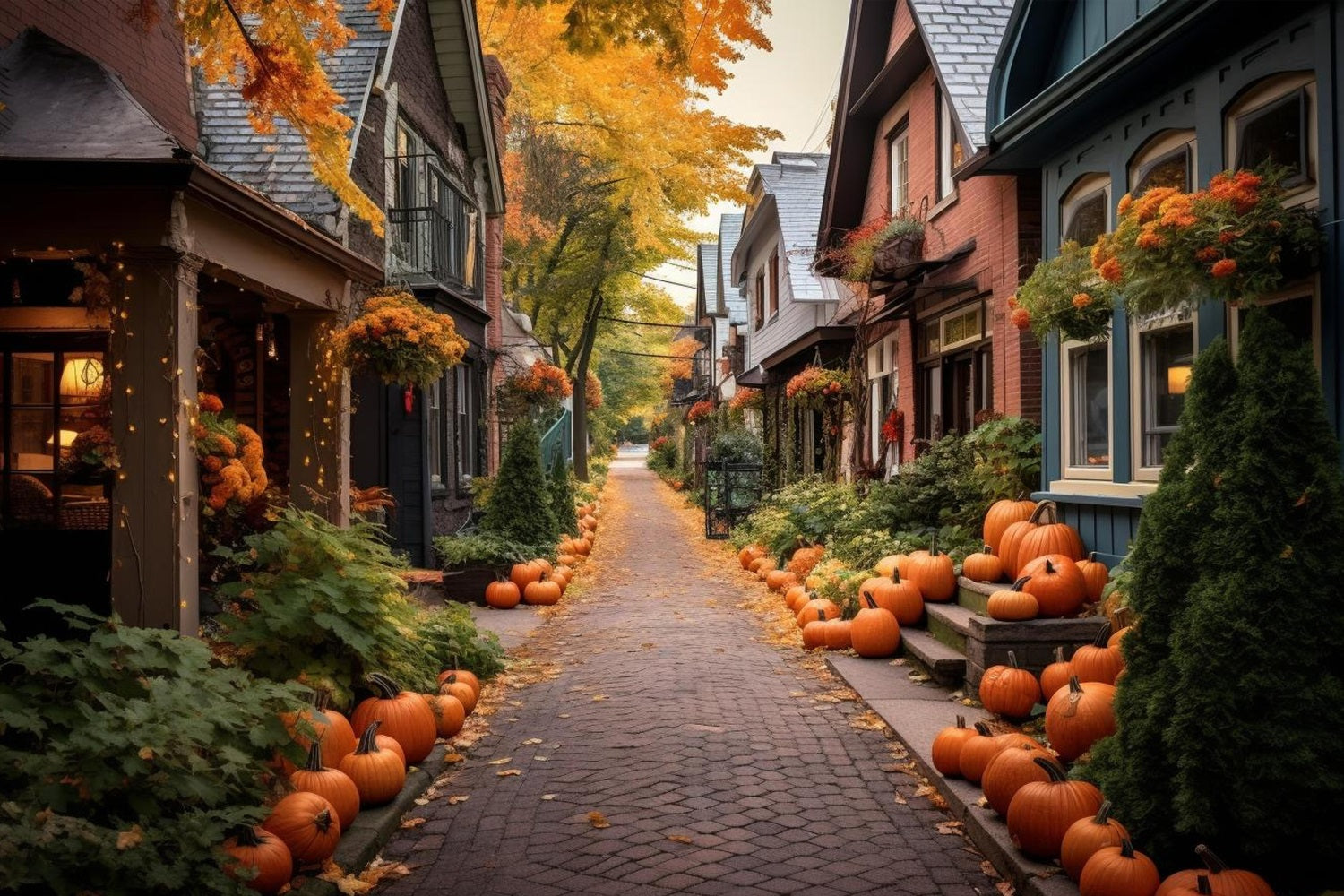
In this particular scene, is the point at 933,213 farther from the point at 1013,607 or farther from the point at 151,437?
the point at 151,437

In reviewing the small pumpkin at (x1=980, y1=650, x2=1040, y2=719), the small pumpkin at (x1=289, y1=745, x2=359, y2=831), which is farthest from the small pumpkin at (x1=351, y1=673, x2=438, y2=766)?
the small pumpkin at (x1=980, y1=650, x2=1040, y2=719)

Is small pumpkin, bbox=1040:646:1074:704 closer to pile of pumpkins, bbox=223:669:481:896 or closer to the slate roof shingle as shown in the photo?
pile of pumpkins, bbox=223:669:481:896

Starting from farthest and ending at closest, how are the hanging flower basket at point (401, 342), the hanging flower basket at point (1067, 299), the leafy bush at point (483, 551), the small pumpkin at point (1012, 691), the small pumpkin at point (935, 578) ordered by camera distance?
1. the leafy bush at point (483, 551)
2. the hanging flower basket at point (401, 342)
3. the small pumpkin at point (935, 578)
4. the hanging flower basket at point (1067, 299)
5. the small pumpkin at point (1012, 691)

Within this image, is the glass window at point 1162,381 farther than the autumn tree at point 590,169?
No

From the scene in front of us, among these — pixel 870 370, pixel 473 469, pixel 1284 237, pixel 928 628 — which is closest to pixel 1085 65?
pixel 1284 237

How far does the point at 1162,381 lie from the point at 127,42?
8073 millimetres

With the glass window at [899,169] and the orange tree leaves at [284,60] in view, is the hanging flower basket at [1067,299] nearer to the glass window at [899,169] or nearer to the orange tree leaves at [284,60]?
the orange tree leaves at [284,60]

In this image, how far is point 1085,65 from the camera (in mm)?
7309

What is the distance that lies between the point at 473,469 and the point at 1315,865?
1469 cm

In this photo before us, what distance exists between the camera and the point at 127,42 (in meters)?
8.38

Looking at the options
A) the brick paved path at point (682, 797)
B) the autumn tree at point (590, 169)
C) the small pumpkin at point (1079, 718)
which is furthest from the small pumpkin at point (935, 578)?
the autumn tree at point (590, 169)

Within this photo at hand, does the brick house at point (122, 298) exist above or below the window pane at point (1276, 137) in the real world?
below

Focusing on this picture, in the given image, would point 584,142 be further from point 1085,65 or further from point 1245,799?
point 1245,799

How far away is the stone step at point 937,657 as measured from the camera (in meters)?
7.96
